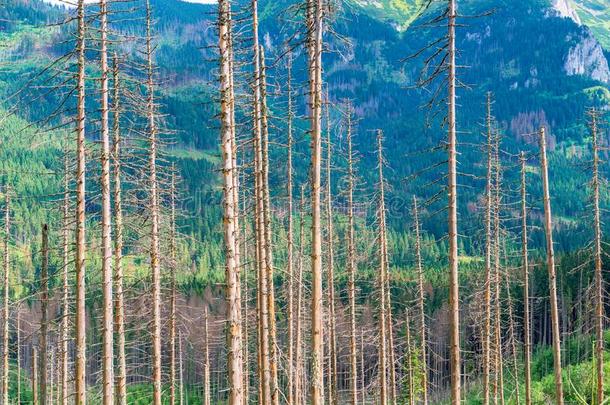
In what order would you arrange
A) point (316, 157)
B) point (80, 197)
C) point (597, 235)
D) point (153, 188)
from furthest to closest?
point (597, 235), point (153, 188), point (80, 197), point (316, 157)

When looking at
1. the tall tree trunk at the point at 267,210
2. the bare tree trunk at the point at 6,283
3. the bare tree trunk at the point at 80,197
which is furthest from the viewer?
the bare tree trunk at the point at 6,283

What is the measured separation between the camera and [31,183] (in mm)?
197625

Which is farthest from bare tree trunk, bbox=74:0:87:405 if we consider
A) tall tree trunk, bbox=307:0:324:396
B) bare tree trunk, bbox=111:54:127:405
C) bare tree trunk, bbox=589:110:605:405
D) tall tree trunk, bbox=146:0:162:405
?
bare tree trunk, bbox=589:110:605:405

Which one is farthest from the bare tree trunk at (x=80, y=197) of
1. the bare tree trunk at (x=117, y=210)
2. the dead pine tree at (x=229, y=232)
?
the dead pine tree at (x=229, y=232)

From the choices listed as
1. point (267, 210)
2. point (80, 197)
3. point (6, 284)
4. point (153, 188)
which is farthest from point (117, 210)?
point (6, 284)

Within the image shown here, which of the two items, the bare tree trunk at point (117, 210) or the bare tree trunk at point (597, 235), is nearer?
the bare tree trunk at point (117, 210)

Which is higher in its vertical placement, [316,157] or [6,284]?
[316,157]

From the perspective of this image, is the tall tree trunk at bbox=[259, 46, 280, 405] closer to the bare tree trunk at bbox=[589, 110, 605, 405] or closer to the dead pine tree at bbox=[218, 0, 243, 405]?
the dead pine tree at bbox=[218, 0, 243, 405]

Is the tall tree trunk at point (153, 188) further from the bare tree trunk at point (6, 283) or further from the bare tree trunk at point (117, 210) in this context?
the bare tree trunk at point (6, 283)

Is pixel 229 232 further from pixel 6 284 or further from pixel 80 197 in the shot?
pixel 6 284

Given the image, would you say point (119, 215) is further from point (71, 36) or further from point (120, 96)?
point (71, 36)

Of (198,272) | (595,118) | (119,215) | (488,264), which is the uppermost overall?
(595,118)

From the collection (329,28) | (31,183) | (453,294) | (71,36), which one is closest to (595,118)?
(453,294)

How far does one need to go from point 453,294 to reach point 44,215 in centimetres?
17244
